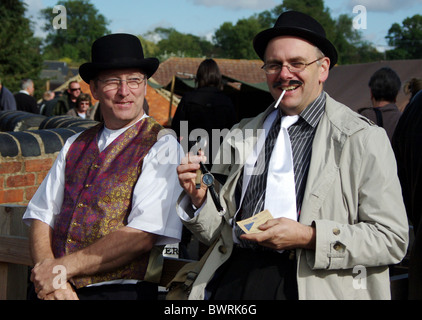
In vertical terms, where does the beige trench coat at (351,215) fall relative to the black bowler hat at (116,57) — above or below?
below

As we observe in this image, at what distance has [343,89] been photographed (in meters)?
10.5

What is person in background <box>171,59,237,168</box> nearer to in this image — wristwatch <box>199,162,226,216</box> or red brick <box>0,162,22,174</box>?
red brick <box>0,162,22,174</box>

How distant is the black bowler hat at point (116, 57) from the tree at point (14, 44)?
96.4ft

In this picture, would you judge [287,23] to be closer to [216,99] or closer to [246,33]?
[216,99]

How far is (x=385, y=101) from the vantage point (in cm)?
483

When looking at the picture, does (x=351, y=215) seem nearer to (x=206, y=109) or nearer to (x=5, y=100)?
(x=206, y=109)

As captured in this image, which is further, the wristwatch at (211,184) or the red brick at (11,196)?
the red brick at (11,196)

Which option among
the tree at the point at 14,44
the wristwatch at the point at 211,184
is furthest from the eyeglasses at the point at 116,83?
the tree at the point at 14,44

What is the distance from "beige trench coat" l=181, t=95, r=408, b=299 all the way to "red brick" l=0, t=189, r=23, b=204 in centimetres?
275

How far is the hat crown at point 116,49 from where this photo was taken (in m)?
2.70

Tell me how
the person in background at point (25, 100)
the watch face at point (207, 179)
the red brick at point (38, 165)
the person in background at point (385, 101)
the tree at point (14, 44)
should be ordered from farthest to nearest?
the tree at point (14, 44)
the person in background at point (25, 100)
the person in background at point (385, 101)
the red brick at point (38, 165)
the watch face at point (207, 179)

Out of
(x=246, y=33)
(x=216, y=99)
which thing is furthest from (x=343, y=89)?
(x=246, y=33)

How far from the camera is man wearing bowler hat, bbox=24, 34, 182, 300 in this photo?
2430 millimetres

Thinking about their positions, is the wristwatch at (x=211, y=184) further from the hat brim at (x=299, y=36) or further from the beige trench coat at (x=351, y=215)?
the hat brim at (x=299, y=36)
